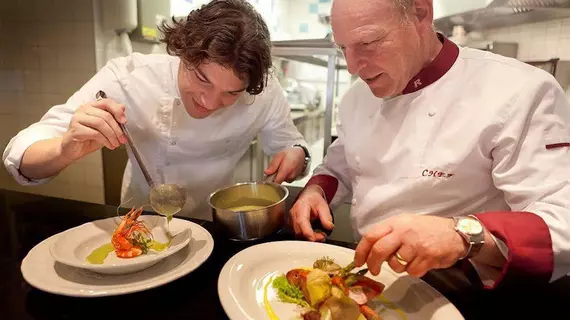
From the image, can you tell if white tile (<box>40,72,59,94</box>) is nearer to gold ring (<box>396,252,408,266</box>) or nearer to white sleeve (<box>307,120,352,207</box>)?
white sleeve (<box>307,120,352,207</box>)

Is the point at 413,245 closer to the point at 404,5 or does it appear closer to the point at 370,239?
the point at 370,239

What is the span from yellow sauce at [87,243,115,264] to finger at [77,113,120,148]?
11.0 inches

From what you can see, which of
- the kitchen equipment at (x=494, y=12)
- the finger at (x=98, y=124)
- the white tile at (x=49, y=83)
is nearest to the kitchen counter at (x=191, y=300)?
the finger at (x=98, y=124)

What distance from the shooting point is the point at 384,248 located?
0.80 m

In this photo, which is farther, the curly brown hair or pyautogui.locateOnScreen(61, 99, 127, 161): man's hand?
the curly brown hair

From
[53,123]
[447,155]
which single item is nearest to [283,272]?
[447,155]

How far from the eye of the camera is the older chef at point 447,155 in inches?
33.1

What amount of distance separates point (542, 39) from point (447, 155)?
200cm

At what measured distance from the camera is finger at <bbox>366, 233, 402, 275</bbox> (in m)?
0.80

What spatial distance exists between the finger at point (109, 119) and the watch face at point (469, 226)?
33.4 inches

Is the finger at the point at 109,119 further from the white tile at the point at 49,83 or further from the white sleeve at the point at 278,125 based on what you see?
the white tile at the point at 49,83

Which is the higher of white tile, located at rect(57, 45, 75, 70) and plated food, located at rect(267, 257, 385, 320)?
white tile, located at rect(57, 45, 75, 70)

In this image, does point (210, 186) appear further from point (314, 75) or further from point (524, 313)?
point (314, 75)

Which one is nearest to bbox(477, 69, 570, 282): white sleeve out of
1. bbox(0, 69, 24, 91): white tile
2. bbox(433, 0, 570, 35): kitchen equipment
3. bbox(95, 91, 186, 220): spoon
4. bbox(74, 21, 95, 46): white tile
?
bbox(95, 91, 186, 220): spoon
